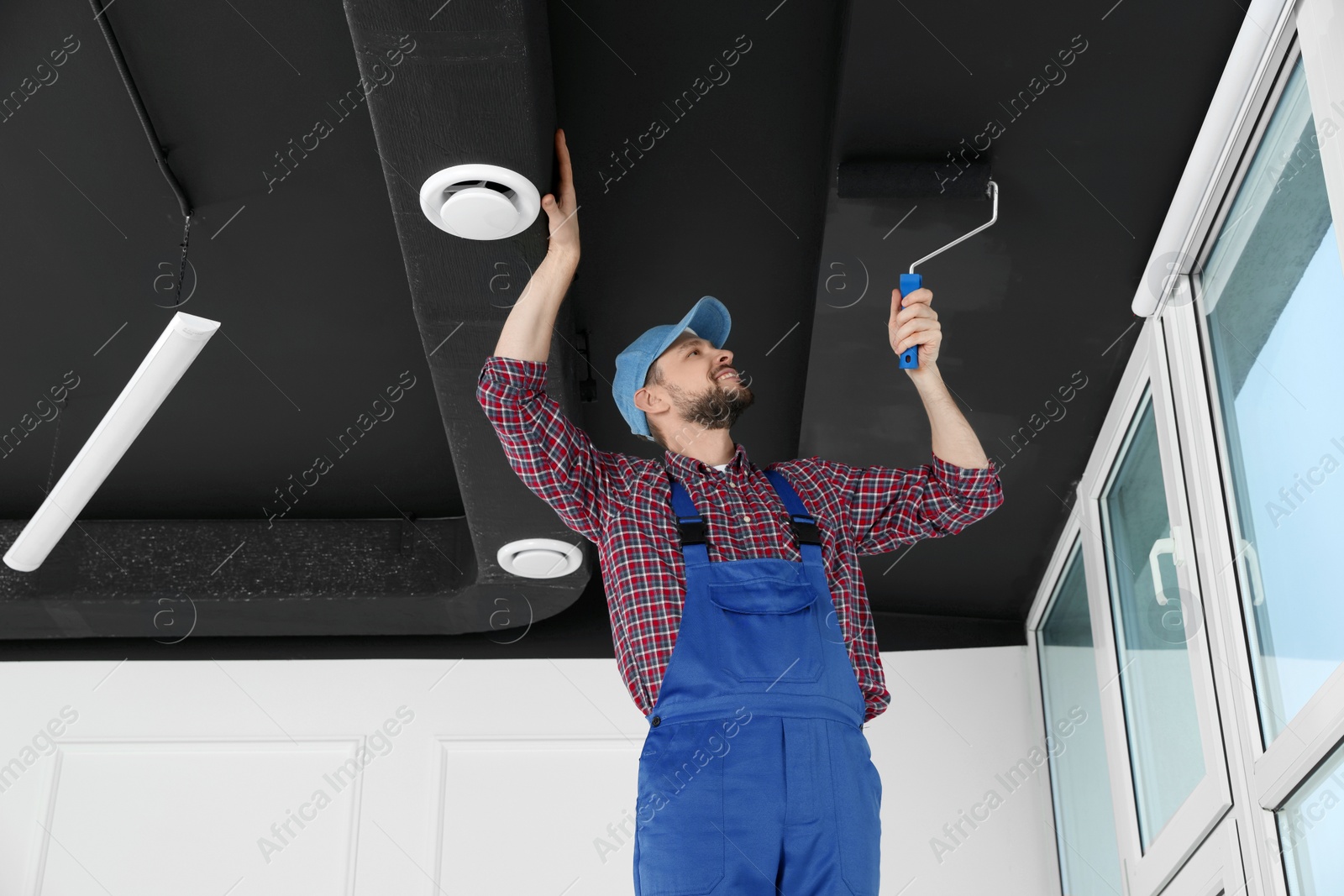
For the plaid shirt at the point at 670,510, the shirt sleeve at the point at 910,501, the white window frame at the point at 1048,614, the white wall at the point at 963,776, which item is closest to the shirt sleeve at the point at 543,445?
the plaid shirt at the point at 670,510

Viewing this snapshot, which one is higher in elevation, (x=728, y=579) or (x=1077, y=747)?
(x=1077, y=747)

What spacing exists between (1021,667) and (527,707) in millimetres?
1479

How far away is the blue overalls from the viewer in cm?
162

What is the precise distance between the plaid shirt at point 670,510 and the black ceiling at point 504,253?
1.84ft

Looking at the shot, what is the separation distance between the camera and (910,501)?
2.04m

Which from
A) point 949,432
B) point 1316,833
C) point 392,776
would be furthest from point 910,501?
point 392,776

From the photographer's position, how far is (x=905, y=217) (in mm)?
A: 2410

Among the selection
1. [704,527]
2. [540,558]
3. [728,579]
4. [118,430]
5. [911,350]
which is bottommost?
[728,579]

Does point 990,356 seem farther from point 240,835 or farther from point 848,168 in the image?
point 240,835

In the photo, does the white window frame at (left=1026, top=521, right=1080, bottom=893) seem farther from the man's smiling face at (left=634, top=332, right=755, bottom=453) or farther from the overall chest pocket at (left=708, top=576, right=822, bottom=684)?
the overall chest pocket at (left=708, top=576, right=822, bottom=684)

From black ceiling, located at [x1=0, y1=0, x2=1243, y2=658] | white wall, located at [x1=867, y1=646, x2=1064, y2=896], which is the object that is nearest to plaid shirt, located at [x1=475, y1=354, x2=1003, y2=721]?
black ceiling, located at [x1=0, y1=0, x2=1243, y2=658]

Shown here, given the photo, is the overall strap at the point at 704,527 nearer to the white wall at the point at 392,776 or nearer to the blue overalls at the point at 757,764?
the blue overalls at the point at 757,764

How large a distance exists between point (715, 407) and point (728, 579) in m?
0.36

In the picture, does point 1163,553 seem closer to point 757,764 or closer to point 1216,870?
point 1216,870
